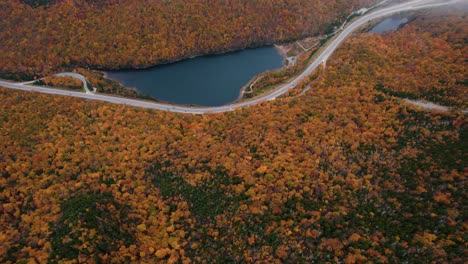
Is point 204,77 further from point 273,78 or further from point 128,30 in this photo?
point 128,30

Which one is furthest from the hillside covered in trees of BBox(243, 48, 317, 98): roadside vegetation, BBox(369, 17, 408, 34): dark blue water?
BBox(369, 17, 408, 34): dark blue water

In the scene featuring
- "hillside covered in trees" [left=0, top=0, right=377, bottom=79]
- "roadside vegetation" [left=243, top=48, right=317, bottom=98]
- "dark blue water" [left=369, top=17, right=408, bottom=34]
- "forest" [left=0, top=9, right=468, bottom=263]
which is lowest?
"forest" [left=0, top=9, right=468, bottom=263]

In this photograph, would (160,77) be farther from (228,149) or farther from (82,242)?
(82,242)

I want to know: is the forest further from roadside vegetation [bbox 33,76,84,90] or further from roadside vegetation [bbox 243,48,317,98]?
roadside vegetation [bbox 243,48,317,98]

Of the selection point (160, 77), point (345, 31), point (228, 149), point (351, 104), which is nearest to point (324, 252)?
point (228, 149)

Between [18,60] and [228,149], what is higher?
[18,60]

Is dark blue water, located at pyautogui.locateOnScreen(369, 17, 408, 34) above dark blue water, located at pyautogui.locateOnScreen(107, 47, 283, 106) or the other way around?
above

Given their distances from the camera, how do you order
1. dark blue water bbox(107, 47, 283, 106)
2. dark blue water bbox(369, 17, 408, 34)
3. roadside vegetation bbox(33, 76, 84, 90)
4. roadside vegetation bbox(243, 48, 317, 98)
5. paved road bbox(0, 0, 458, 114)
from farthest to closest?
dark blue water bbox(369, 17, 408, 34) → dark blue water bbox(107, 47, 283, 106) → roadside vegetation bbox(243, 48, 317, 98) → roadside vegetation bbox(33, 76, 84, 90) → paved road bbox(0, 0, 458, 114)
